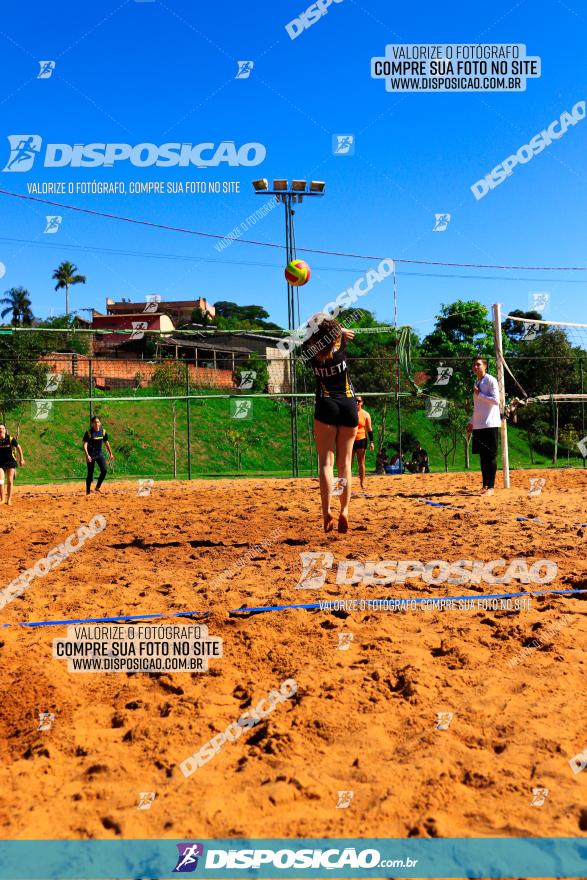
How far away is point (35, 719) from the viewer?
2.90 meters

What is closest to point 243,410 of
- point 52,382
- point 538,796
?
point 52,382

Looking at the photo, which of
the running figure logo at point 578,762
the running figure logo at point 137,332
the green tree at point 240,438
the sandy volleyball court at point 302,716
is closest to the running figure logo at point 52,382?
the running figure logo at point 137,332

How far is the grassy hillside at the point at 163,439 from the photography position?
91.8ft

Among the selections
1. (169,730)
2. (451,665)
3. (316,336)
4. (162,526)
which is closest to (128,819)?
(169,730)

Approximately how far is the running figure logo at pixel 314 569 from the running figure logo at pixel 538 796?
2.60 m

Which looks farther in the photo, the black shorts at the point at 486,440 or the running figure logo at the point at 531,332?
the running figure logo at the point at 531,332

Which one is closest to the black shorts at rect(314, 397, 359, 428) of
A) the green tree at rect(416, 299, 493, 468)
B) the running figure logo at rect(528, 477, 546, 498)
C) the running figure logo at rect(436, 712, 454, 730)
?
the running figure logo at rect(436, 712, 454, 730)

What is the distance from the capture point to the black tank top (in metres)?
6.47

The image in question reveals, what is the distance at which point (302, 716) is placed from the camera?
2861 millimetres

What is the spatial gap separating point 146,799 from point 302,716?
2.53 feet

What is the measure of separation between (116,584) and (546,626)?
9.94 feet

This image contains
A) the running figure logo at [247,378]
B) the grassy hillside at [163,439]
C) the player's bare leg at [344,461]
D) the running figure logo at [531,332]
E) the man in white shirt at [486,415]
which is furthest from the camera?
the running figure logo at [531,332]

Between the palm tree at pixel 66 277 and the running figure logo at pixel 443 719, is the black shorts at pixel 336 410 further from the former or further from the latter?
the palm tree at pixel 66 277

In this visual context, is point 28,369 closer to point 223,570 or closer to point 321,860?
point 223,570
